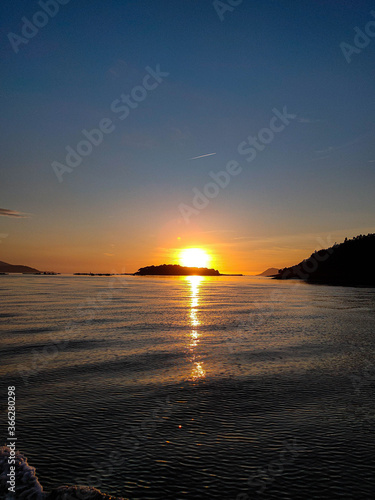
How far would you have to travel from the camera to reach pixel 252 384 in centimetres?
1347

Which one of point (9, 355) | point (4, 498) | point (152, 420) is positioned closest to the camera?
point (4, 498)

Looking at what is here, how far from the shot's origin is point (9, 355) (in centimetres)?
1781

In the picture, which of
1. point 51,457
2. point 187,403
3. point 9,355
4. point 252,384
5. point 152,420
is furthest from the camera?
point 9,355

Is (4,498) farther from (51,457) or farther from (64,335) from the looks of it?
(64,335)

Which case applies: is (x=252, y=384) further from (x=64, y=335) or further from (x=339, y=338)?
(x=64, y=335)

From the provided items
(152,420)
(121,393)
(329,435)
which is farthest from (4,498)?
(329,435)

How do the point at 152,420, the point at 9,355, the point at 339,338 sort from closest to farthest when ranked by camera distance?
the point at 152,420 < the point at 9,355 < the point at 339,338

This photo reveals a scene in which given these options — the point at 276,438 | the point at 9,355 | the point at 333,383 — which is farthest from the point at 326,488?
the point at 9,355

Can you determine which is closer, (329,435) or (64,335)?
(329,435)

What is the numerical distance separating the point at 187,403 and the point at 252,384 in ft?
10.5

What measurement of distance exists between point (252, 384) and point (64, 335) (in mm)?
15430

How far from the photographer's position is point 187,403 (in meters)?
11.4

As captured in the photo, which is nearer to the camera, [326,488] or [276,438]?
[326,488]

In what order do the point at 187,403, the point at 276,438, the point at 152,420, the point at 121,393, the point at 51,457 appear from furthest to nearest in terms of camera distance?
the point at 121,393, the point at 187,403, the point at 152,420, the point at 276,438, the point at 51,457
